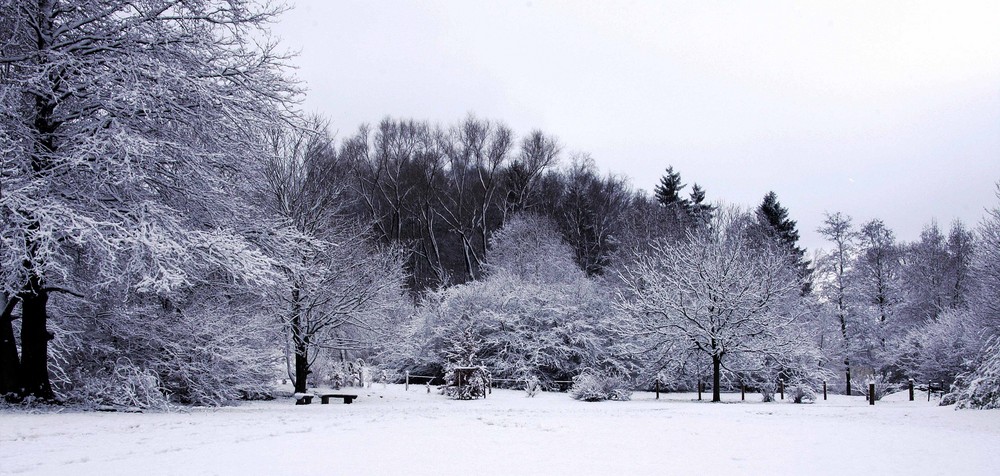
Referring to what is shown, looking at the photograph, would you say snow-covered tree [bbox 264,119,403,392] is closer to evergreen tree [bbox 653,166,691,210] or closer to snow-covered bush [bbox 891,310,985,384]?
snow-covered bush [bbox 891,310,985,384]

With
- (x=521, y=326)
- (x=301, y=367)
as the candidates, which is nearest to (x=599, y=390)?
(x=521, y=326)

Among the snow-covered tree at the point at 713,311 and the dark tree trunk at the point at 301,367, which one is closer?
the dark tree trunk at the point at 301,367

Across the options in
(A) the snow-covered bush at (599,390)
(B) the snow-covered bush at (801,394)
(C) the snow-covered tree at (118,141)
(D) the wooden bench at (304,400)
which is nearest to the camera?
(C) the snow-covered tree at (118,141)

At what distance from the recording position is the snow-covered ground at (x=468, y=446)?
6078mm

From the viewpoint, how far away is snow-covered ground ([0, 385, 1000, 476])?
19.9 feet

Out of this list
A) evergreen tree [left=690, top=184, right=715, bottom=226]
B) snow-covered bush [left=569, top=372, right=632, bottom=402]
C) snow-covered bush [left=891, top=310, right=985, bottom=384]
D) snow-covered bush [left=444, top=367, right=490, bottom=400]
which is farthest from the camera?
evergreen tree [left=690, top=184, right=715, bottom=226]

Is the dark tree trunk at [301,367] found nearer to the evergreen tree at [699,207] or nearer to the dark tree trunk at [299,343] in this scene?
the dark tree trunk at [299,343]

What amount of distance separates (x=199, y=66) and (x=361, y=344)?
10.7 metres

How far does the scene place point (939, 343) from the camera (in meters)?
28.3

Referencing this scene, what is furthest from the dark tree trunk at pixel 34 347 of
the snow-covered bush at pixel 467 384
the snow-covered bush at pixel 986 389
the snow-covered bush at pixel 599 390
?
the snow-covered bush at pixel 986 389

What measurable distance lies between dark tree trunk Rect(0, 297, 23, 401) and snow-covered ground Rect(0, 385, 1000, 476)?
1300 mm

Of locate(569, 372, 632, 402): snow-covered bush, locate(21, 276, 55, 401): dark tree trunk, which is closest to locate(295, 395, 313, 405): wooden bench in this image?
locate(21, 276, 55, 401): dark tree trunk

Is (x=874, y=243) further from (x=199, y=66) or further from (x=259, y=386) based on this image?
(x=199, y=66)

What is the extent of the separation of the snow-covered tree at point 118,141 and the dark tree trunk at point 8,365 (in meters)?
0.02
